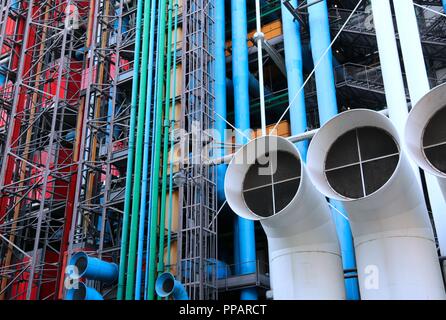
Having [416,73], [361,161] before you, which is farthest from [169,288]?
[416,73]

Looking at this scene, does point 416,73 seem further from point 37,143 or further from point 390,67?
point 37,143

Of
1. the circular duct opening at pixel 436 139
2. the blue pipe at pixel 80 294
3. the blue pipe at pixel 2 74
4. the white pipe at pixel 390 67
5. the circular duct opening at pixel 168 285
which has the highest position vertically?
the blue pipe at pixel 2 74

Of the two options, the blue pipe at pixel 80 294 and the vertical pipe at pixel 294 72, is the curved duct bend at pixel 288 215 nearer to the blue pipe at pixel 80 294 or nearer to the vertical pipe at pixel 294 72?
the blue pipe at pixel 80 294

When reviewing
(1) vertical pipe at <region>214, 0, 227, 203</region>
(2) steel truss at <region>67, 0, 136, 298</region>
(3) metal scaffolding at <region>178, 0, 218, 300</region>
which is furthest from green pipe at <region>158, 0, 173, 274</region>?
(1) vertical pipe at <region>214, 0, 227, 203</region>

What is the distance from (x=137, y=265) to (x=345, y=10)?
45.8 feet

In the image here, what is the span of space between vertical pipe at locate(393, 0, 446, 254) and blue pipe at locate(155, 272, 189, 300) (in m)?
7.08

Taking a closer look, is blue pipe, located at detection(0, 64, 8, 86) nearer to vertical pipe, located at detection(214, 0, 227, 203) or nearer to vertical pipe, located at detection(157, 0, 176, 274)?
vertical pipe, located at detection(157, 0, 176, 274)

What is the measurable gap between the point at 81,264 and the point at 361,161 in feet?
Answer: 29.1

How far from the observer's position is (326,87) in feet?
64.1

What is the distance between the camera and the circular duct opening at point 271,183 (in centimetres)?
1177

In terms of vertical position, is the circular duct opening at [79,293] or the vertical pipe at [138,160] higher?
the vertical pipe at [138,160]

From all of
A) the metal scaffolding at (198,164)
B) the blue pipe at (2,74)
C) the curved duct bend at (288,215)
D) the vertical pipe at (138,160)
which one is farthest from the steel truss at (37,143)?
the curved duct bend at (288,215)

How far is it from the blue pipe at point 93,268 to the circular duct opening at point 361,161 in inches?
314
